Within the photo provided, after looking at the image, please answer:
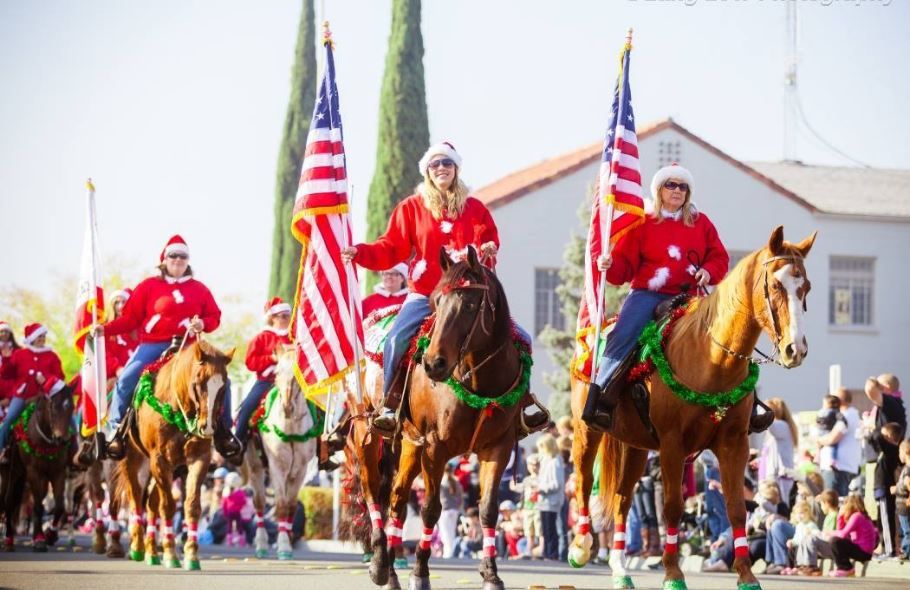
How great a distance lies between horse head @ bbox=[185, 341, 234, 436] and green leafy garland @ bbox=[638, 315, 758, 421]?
5645 mm

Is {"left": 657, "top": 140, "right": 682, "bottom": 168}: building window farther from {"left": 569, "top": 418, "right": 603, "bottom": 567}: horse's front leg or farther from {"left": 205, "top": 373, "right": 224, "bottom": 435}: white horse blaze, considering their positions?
{"left": 569, "top": 418, "right": 603, "bottom": 567}: horse's front leg

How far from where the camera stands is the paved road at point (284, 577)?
1378 cm

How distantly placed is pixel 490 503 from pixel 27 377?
12.9 metres

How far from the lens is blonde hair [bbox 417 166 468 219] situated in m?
12.6

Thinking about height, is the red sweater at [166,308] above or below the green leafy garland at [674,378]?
above

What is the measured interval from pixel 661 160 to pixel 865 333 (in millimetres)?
9170

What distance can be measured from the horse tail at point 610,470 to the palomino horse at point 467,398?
1.76 m

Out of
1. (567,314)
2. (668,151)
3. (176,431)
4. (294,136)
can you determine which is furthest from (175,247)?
(294,136)

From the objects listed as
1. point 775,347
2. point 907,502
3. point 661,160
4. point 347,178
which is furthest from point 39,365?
point 661,160

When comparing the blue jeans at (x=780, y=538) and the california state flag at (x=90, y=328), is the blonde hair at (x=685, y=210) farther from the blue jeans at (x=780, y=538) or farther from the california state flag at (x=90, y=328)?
the california state flag at (x=90, y=328)

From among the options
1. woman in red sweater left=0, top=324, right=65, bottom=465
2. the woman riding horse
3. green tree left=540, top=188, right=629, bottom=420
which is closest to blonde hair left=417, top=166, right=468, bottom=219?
the woman riding horse

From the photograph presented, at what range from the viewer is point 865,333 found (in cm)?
4981

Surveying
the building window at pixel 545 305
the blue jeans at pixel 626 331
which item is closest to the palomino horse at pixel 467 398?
the blue jeans at pixel 626 331

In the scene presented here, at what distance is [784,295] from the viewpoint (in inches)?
426
